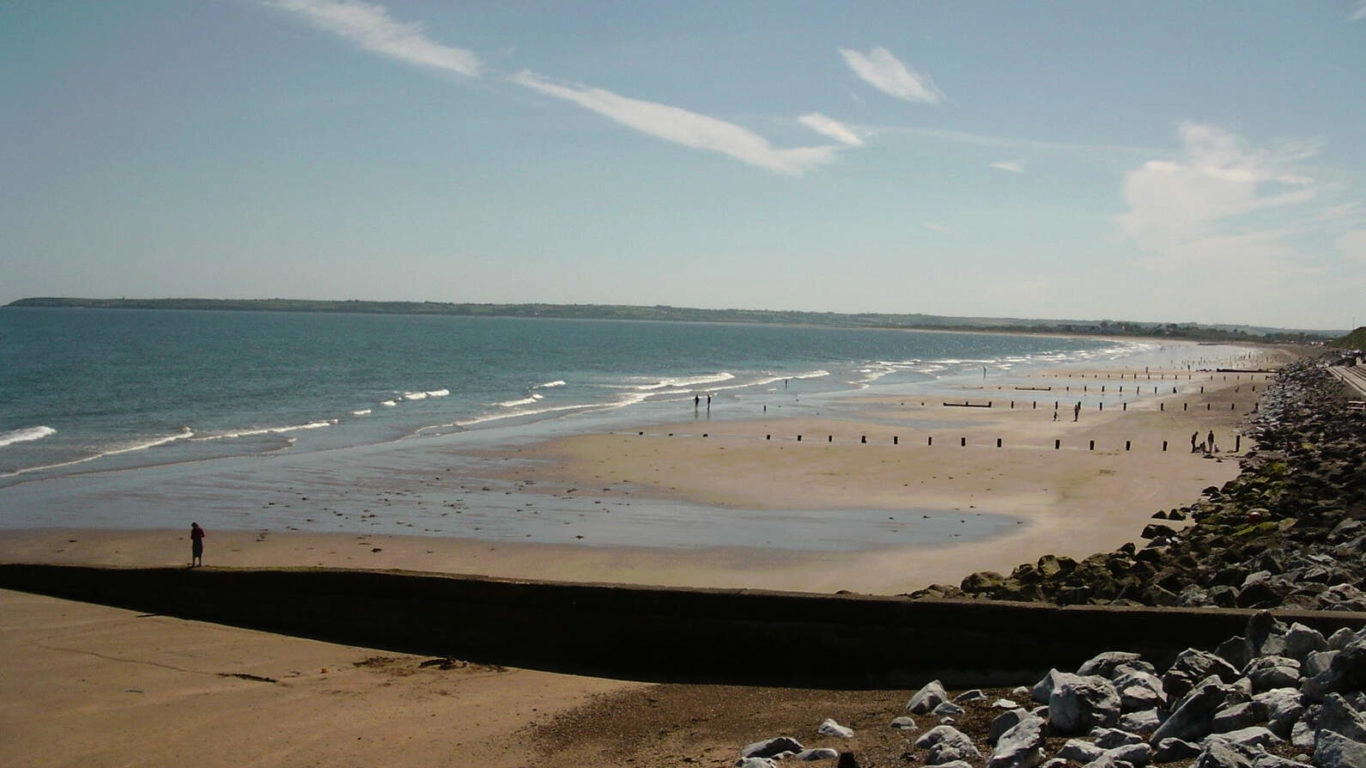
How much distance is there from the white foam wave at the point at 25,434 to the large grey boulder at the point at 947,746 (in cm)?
4091

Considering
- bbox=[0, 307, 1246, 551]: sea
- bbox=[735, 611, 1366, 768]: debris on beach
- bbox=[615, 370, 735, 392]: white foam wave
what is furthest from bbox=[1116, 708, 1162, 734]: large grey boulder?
bbox=[615, 370, 735, 392]: white foam wave

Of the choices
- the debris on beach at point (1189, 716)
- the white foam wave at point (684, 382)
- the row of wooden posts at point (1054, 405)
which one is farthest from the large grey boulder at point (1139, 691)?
the white foam wave at point (684, 382)

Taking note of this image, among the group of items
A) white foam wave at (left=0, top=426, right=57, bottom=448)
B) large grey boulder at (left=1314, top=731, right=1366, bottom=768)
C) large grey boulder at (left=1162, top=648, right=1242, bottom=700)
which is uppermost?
large grey boulder at (left=1314, top=731, right=1366, bottom=768)

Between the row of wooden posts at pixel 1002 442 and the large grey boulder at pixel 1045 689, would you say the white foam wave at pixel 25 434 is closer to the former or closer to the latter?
the row of wooden posts at pixel 1002 442

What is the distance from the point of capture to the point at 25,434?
42875 millimetres

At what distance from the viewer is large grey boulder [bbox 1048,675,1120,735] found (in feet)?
23.9

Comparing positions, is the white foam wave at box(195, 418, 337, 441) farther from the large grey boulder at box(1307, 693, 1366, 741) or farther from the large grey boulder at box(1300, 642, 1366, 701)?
the large grey boulder at box(1307, 693, 1366, 741)

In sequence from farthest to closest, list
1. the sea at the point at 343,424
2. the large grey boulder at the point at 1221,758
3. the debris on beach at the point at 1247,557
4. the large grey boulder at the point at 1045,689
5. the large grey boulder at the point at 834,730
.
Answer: the sea at the point at 343,424 → the debris on beach at the point at 1247,557 → the large grey boulder at the point at 834,730 → the large grey boulder at the point at 1045,689 → the large grey boulder at the point at 1221,758

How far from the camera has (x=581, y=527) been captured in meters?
24.9

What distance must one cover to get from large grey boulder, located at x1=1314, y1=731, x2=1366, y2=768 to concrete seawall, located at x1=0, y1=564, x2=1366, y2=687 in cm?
284

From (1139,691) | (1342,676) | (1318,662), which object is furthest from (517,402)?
(1342,676)

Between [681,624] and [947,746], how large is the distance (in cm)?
406

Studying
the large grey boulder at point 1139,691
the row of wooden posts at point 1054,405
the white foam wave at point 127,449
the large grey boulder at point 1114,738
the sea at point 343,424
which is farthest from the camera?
the row of wooden posts at point 1054,405

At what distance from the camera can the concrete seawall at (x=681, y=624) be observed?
9391 millimetres
